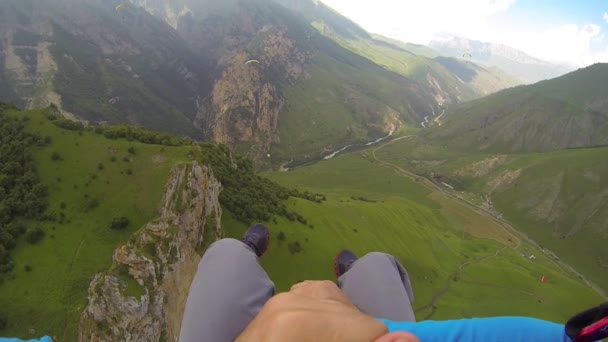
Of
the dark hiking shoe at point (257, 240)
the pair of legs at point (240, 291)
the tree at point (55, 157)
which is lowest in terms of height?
the tree at point (55, 157)

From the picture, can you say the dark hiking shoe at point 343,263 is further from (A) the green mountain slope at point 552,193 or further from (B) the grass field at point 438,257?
(A) the green mountain slope at point 552,193

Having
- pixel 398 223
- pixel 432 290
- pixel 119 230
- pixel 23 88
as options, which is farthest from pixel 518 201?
pixel 23 88

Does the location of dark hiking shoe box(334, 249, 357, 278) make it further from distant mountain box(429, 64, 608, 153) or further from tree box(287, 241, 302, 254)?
distant mountain box(429, 64, 608, 153)

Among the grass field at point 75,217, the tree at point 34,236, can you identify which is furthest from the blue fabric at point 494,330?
the tree at point 34,236

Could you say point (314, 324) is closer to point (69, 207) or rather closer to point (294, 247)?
point (69, 207)

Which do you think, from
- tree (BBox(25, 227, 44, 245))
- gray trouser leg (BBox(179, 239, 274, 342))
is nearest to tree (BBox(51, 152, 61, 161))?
tree (BBox(25, 227, 44, 245))

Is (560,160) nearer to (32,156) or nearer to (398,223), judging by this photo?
(398,223)
